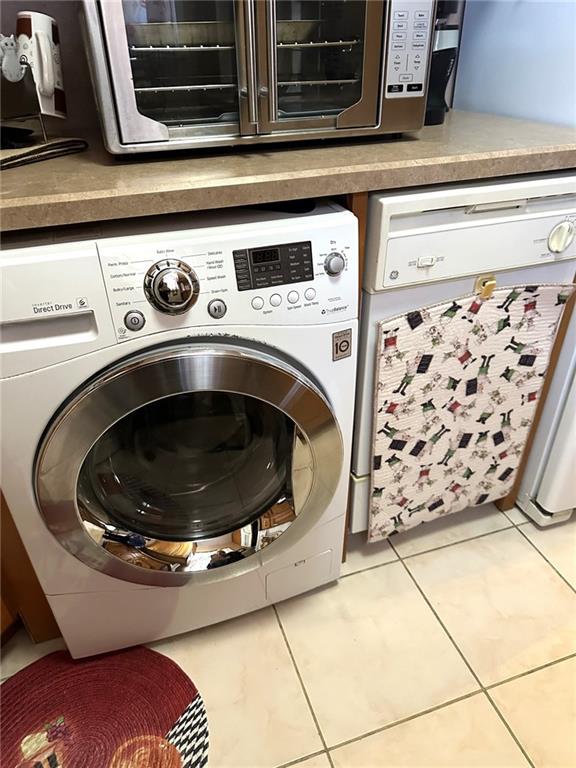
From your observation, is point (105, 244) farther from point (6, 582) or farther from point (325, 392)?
point (6, 582)

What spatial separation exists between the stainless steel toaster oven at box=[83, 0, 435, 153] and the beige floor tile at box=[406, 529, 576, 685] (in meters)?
1.04

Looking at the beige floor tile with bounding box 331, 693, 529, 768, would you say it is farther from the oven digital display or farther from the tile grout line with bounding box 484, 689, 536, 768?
the oven digital display

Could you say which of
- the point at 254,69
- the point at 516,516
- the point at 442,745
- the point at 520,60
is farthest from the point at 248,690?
the point at 520,60

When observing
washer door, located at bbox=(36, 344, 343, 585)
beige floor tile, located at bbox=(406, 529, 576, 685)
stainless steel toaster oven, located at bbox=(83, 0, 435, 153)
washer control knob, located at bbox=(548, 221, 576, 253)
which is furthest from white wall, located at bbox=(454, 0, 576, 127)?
beige floor tile, located at bbox=(406, 529, 576, 685)

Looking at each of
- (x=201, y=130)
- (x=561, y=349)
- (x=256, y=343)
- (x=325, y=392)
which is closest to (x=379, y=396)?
(x=325, y=392)

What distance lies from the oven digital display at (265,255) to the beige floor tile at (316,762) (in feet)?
3.02

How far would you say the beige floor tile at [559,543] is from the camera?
4.58ft

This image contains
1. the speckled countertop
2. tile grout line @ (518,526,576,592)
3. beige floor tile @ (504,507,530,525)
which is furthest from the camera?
beige floor tile @ (504,507,530,525)

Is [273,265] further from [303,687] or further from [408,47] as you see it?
[303,687]

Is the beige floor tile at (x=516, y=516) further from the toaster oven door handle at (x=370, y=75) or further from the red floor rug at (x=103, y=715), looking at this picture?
the toaster oven door handle at (x=370, y=75)

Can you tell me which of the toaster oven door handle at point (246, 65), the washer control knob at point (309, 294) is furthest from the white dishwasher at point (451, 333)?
the toaster oven door handle at point (246, 65)

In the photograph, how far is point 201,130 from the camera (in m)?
0.95

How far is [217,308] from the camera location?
2.78 feet

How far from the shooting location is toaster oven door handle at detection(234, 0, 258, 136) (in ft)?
2.84
